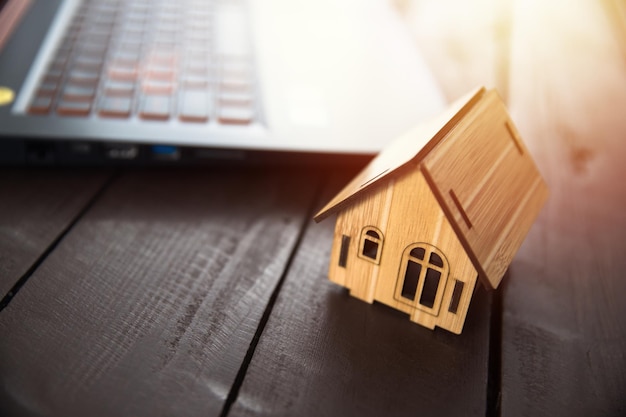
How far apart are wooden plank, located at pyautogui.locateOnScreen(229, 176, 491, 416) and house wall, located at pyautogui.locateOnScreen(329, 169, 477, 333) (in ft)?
0.05

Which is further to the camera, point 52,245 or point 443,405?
point 52,245

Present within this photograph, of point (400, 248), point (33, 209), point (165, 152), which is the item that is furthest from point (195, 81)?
point (400, 248)

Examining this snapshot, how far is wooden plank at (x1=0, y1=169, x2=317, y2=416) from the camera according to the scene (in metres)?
0.44

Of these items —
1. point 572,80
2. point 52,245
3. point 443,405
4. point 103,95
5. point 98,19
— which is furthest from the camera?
point 572,80

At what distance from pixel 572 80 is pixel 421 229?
61 centimetres

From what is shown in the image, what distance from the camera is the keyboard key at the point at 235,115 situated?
2.19ft

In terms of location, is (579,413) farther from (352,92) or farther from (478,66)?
(478,66)

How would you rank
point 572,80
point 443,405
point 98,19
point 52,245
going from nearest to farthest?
point 443,405
point 52,245
point 98,19
point 572,80

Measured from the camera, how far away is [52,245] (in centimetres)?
57

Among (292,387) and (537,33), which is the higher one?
(537,33)

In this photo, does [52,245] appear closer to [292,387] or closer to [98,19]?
[292,387]

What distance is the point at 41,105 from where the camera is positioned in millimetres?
647

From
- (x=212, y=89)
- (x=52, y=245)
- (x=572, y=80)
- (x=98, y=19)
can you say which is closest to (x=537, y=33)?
(x=572, y=80)

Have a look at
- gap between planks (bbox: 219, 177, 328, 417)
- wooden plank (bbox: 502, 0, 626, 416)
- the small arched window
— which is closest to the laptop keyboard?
gap between planks (bbox: 219, 177, 328, 417)
